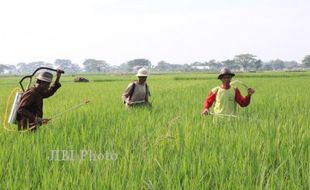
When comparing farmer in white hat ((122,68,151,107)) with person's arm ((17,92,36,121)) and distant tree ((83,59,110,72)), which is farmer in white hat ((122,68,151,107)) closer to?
person's arm ((17,92,36,121))

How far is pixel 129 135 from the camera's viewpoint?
367 cm

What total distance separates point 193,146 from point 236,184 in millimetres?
953

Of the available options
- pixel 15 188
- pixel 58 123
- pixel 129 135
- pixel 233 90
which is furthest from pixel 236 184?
pixel 58 123

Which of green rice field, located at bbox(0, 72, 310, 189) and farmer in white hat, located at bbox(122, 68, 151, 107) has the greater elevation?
farmer in white hat, located at bbox(122, 68, 151, 107)

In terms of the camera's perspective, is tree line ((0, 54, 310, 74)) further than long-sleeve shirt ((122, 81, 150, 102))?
Yes

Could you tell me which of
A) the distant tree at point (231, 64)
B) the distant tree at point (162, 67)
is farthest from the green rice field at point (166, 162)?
the distant tree at point (162, 67)

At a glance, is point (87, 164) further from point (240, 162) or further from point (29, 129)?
point (29, 129)

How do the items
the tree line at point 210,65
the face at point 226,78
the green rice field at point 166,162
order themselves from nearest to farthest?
the green rice field at point 166,162
the face at point 226,78
the tree line at point 210,65

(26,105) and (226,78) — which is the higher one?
(226,78)

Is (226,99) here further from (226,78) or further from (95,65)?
(95,65)

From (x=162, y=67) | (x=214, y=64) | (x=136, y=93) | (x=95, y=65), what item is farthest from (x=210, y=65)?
(x=136, y=93)

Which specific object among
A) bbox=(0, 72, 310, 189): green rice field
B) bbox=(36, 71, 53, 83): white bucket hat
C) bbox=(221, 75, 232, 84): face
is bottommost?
bbox=(0, 72, 310, 189): green rice field

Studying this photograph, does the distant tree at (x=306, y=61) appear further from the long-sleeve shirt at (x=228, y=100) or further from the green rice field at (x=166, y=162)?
the green rice field at (x=166, y=162)

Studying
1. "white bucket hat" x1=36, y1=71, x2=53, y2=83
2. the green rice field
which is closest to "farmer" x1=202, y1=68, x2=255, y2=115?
the green rice field
